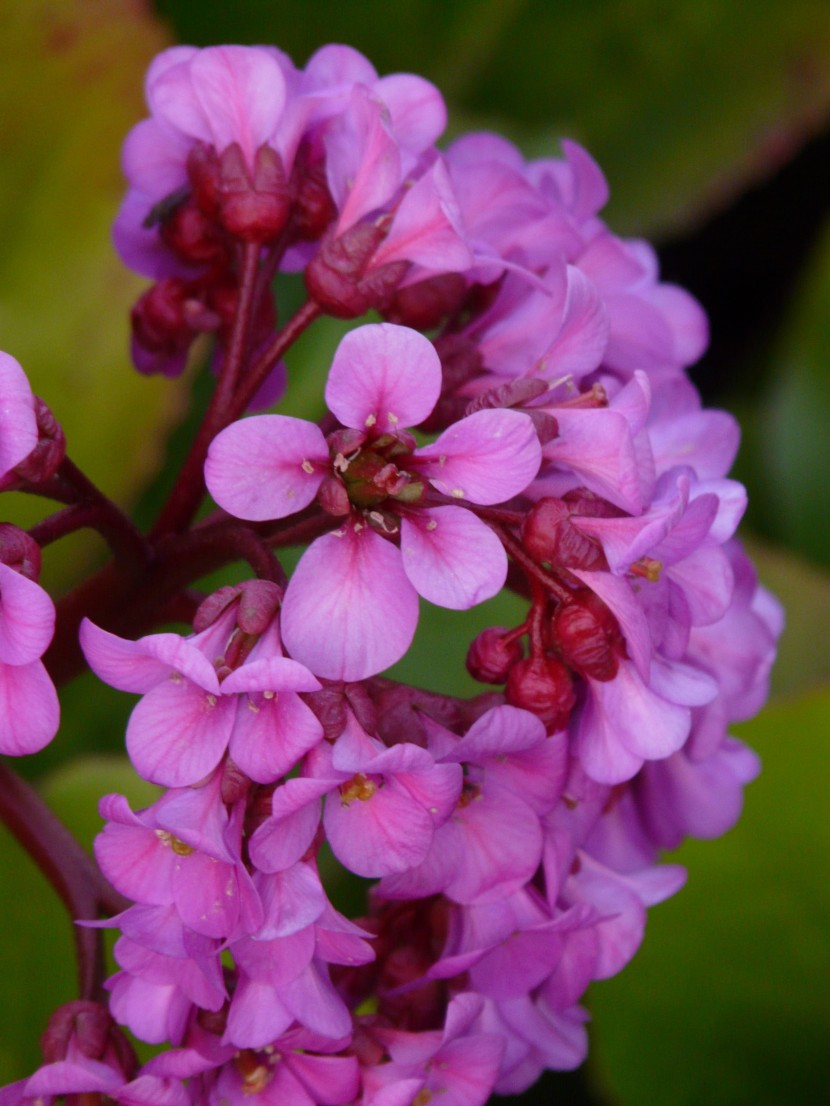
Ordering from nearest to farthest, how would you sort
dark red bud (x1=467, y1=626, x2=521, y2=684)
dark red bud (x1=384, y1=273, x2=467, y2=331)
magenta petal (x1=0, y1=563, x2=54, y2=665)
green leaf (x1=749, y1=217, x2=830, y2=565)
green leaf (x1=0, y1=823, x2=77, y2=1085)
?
magenta petal (x1=0, y1=563, x2=54, y2=665)
dark red bud (x1=467, y1=626, x2=521, y2=684)
dark red bud (x1=384, y1=273, x2=467, y2=331)
green leaf (x1=0, y1=823, x2=77, y2=1085)
green leaf (x1=749, y1=217, x2=830, y2=565)

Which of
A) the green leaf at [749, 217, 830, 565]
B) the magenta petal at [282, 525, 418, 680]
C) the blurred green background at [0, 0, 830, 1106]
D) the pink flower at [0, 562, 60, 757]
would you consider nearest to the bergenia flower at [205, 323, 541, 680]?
the magenta petal at [282, 525, 418, 680]

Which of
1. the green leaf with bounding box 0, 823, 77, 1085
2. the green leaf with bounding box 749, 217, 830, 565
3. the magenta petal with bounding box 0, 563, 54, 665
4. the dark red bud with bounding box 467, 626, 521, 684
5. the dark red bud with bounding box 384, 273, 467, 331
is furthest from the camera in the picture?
the green leaf with bounding box 749, 217, 830, 565

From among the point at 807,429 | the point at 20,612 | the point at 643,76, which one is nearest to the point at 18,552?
the point at 20,612

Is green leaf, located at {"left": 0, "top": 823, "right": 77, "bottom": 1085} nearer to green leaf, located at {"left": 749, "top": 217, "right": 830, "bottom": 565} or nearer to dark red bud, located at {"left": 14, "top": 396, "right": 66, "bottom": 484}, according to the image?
dark red bud, located at {"left": 14, "top": 396, "right": 66, "bottom": 484}

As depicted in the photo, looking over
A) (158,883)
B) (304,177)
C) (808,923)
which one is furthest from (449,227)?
(808,923)

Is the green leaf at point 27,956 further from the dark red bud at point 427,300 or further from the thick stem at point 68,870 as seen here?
the dark red bud at point 427,300

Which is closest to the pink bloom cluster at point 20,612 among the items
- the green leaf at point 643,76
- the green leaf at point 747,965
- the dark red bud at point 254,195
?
the dark red bud at point 254,195
